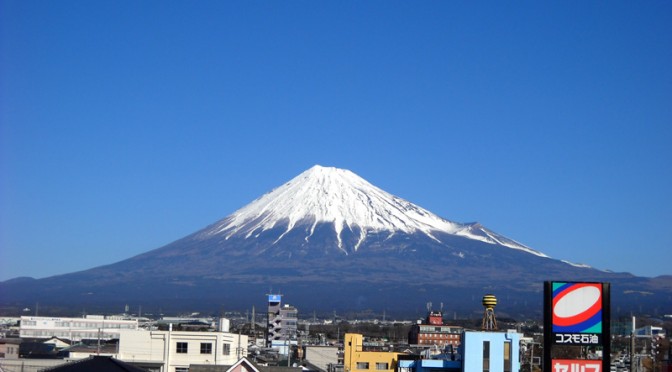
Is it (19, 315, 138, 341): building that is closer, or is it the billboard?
the billboard

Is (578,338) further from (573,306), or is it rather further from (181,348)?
(181,348)

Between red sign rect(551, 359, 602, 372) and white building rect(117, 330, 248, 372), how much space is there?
75.1 ft

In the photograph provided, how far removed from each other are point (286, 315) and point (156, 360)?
71639mm

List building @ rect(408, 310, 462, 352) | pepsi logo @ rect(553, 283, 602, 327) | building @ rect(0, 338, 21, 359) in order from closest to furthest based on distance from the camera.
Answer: pepsi logo @ rect(553, 283, 602, 327) < building @ rect(0, 338, 21, 359) < building @ rect(408, 310, 462, 352)

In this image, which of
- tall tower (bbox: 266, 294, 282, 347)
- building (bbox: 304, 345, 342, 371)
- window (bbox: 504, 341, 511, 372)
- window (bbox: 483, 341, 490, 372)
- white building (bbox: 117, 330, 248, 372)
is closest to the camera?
window (bbox: 483, 341, 490, 372)

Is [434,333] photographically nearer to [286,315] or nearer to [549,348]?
[286,315]

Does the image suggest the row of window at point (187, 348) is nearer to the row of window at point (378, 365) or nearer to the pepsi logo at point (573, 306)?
the row of window at point (378, 365)

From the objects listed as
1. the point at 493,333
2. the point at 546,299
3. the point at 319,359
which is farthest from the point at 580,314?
the point at 319,359

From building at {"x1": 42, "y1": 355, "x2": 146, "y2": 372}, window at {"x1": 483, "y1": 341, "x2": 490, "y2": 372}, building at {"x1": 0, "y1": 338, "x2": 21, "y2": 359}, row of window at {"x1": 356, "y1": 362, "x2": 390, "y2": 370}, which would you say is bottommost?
row of window at {"x1": 356, "y1": 362, "x2": 390, "y2": 370}

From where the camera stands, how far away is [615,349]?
301 ft

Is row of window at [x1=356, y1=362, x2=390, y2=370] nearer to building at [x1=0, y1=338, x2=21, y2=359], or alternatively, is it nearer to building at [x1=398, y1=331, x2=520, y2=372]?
building at [x1=0, y1=338, x2=21, y2=359]

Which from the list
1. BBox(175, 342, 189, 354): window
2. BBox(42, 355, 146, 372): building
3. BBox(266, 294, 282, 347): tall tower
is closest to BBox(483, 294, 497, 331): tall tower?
BBox(175, 342, 189, 354): window

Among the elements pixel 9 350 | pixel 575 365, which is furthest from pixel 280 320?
pixel 575 365

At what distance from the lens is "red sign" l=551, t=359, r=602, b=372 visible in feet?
72.3
